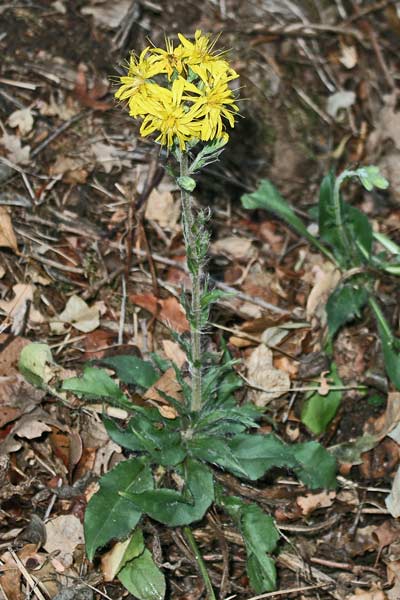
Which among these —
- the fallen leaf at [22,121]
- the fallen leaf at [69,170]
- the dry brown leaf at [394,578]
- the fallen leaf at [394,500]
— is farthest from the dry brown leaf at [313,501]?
the fallen leaf at [22,121]

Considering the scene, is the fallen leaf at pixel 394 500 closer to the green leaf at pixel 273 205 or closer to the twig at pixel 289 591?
the twig at pixel 289 591

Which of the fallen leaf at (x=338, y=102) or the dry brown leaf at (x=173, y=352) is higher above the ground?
the fallen leaf at (x=338, y=102)

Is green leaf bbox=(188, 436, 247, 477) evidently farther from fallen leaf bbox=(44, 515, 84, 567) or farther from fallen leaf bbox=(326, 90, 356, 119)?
fallen leaf bbox=(326, 90, 356, 119)

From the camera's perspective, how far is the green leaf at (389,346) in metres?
3.81

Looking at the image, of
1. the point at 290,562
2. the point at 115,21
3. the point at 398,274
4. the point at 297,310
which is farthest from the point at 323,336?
the point at 115,21

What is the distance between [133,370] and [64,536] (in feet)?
2.47

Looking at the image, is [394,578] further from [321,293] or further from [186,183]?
[186,183]

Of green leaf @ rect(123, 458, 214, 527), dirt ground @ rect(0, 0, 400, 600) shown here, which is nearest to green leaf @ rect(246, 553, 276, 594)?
dirt ground @ rect(0, 0, 400, 600)

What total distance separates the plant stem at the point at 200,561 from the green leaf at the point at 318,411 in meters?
0.82

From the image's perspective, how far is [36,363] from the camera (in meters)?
3.63

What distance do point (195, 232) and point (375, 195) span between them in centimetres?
246

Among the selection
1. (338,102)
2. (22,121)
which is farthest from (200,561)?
(338,102)

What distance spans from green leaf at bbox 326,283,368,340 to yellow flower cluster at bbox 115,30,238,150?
1.52 meters

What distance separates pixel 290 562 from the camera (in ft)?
11.3
